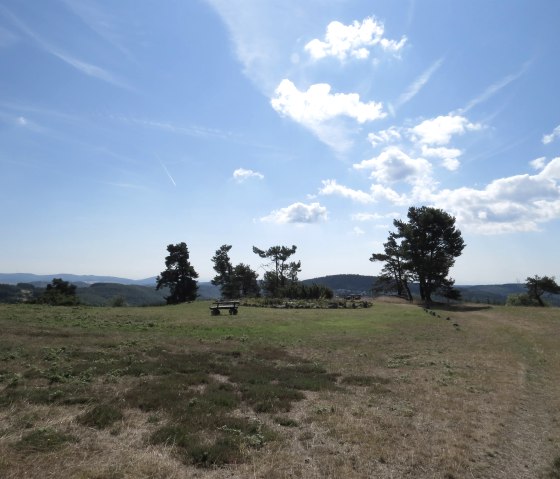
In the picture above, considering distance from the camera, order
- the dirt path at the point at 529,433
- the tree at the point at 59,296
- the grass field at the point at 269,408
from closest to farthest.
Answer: the grass field at the point at 269,408 < the dirt path at the point at 529,433 < the tree at the point at 59,296

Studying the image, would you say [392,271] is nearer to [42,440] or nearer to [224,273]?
[224,273]

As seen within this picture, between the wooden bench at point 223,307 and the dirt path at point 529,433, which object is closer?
the dirt path at point 529,433

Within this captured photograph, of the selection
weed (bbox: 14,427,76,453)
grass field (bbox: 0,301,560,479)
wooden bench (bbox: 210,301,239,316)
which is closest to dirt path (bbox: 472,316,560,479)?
grass field (bbox: 0,301,560,479)

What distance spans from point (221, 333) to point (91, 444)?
660 inches

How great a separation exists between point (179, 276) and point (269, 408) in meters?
57.4

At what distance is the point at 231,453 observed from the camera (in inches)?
278

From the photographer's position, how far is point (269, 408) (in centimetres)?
998

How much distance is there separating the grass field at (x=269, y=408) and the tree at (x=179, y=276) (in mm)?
42679

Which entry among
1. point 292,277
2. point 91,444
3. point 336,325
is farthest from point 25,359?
point 292,277

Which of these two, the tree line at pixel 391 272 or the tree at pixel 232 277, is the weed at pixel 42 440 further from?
the tree at pixel 232 277

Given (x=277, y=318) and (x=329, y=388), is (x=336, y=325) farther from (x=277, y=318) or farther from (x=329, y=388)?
(x=329, y=388)

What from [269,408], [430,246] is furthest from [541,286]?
[269,408]

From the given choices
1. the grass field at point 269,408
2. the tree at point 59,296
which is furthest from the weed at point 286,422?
the tree at point 59,296

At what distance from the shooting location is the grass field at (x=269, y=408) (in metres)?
6.88
